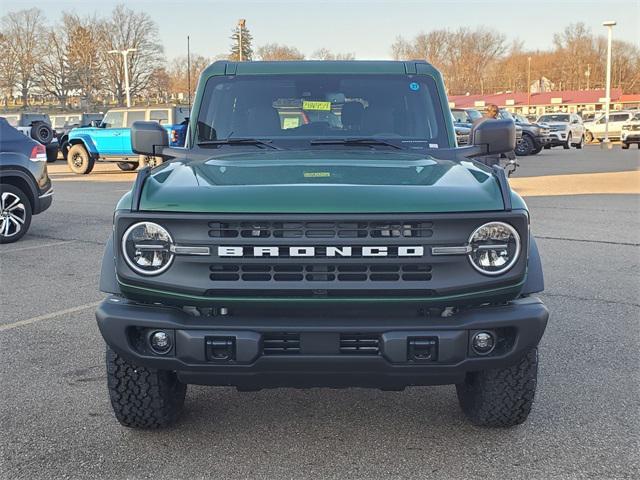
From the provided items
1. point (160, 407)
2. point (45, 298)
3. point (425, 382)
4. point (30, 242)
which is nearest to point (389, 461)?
point (425, 382)

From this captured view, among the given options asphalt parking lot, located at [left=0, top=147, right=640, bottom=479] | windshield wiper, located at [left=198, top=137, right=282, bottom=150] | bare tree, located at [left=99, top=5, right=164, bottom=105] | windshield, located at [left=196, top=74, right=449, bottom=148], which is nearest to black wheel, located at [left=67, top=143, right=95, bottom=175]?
asphalt parking lot, located at [left=0, top=147, right=640, bottom=479]

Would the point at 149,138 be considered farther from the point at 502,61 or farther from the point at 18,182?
the point at 502,61

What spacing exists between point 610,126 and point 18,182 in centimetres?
3591

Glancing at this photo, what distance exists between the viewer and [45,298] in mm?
6266

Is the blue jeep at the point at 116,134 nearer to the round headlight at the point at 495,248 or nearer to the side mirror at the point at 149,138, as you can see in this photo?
the side mirror at the point at 149,138

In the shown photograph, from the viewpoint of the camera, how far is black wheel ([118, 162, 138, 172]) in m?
21.2

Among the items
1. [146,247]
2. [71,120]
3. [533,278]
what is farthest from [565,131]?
[146,247]

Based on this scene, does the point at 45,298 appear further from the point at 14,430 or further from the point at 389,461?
the point at 389,461

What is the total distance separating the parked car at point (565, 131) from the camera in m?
33.0

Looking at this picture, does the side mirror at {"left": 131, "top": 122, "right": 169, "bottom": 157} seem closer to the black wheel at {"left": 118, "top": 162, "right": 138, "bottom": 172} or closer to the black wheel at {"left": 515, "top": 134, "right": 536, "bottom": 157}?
the black wheel at {"left": 118, "top": 162, "right": 138, "bottom": 172}

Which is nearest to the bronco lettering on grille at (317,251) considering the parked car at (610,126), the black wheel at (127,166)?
the black wheel at (127,166)

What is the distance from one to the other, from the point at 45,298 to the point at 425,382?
434 centimetres

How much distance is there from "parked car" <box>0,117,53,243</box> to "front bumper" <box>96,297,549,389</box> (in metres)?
6.91

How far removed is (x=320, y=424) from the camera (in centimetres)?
362
